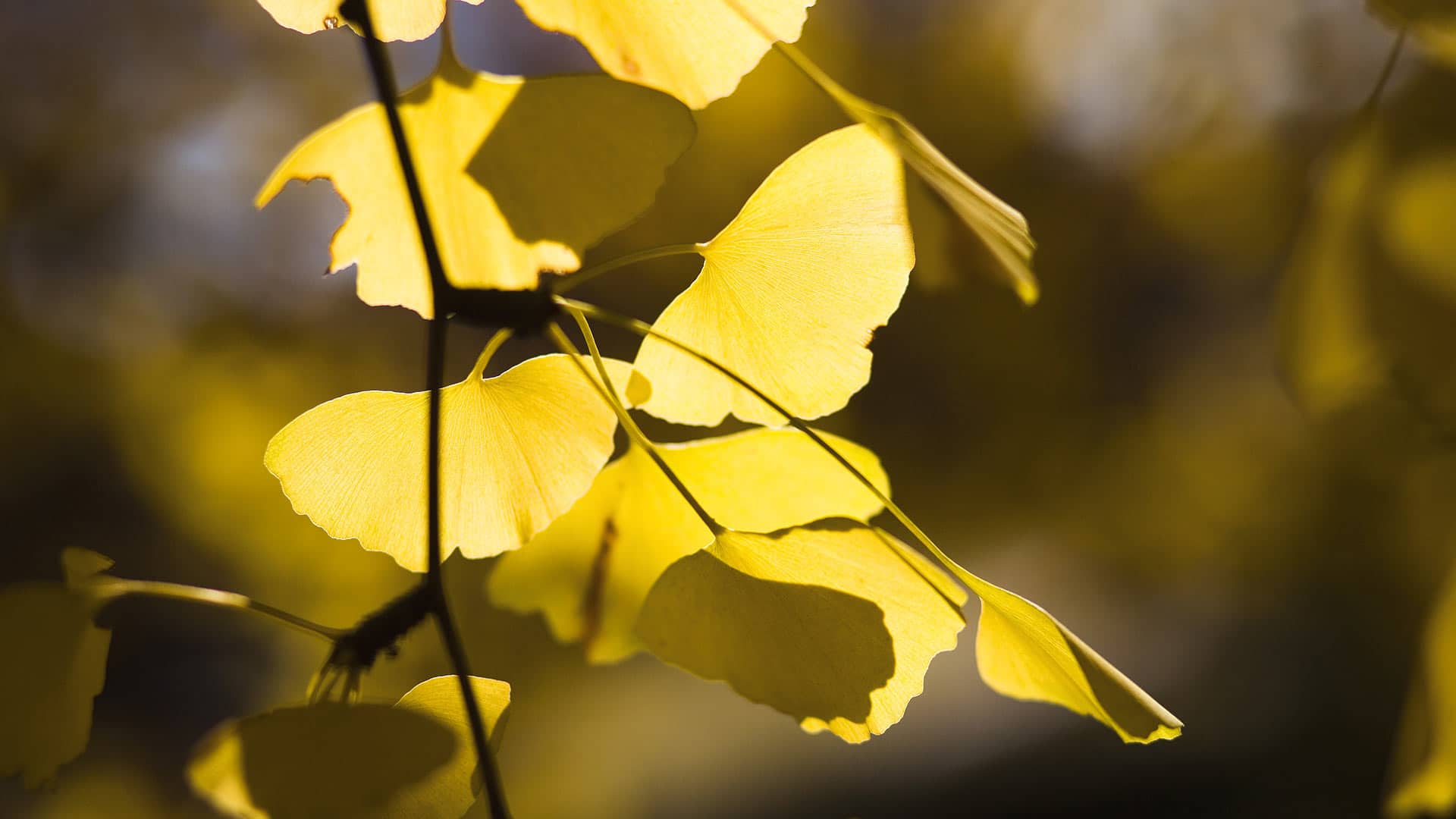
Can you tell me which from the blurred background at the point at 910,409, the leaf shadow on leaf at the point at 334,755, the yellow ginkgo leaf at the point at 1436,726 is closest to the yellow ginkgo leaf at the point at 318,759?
the leaf shadow on leaf at the point at 334,755

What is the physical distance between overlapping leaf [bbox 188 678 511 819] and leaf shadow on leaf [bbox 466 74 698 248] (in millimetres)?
123

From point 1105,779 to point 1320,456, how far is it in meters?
0.87

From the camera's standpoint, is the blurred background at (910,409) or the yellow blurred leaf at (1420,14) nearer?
the yellow blurred leaf at (1420,14)

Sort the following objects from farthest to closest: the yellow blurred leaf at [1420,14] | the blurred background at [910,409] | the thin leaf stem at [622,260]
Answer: the blurred background at [910,409] < the thin leaf stem at [622,260] < the yellow blurred leaf at [1420,14]

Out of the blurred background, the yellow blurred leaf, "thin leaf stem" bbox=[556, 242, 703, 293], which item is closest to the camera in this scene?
the yellow blurred leaf

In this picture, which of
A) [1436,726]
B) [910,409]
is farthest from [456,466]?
[910,409]

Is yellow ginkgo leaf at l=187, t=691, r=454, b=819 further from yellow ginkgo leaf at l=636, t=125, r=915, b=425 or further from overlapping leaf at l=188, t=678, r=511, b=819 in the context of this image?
yellow ginkgo leaf at l=636, t=125, r=915, b=425

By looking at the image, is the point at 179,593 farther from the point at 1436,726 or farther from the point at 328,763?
the point at 1436,726

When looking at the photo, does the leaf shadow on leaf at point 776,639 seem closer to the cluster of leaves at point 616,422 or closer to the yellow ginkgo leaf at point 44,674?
the cluster of leaves at point 616,422

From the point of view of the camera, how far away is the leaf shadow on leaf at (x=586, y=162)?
0.23 metres

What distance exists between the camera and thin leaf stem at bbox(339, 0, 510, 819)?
0.22 m

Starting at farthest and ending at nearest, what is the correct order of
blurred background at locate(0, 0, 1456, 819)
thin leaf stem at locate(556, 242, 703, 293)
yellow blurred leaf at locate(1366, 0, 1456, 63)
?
1. blurred background at locate(0, 0, 1456, 819)
2. thin leaf stem at locate(556, 242, 703, 293)
3. yellow blurred leaf at locate(1366, 0, 1456, 63)

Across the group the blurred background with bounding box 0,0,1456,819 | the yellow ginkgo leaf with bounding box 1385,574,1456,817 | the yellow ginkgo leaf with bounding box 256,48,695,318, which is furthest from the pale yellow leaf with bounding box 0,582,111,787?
the blurred background with bounding box 0,0,1456,819

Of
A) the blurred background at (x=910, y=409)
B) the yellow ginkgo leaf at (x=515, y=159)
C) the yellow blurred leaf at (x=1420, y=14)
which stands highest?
the yellow blurred leaf at (x=1420, y=14)
